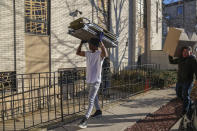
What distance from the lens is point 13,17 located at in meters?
6.14

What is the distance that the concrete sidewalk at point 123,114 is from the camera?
136 inches

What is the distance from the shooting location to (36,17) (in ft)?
22.5

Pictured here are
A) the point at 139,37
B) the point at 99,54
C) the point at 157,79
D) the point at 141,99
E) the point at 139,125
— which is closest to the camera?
the point at 99,54

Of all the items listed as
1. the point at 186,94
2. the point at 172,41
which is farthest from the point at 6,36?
the point at 186,94

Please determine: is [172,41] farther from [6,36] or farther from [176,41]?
[6,36]

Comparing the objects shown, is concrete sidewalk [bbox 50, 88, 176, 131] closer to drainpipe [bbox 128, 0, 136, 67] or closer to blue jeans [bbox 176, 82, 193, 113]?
blue jeans [bbox 176, 82, 193, 113]

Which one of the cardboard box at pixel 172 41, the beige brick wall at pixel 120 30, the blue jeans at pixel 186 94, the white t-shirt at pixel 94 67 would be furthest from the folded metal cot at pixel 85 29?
the beige brick wall at pixel 120 30

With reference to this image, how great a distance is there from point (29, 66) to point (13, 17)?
1881mm

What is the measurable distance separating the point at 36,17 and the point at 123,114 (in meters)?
5.17

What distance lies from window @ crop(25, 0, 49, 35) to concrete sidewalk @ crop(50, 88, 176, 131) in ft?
14.5

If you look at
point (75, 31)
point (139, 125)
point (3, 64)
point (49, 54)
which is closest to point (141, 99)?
point (139, 125)

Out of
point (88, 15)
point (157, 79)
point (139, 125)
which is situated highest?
point (88, 15)

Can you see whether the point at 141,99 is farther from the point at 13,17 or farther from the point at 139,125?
the point at 13,17

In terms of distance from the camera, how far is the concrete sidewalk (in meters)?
3.47
